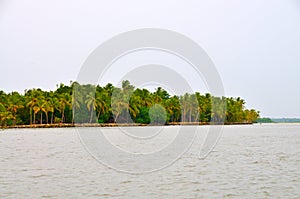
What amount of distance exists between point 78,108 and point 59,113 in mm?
7235

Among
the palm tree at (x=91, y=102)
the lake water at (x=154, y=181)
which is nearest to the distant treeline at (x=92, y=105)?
the palm tree at (x=91, y=102)

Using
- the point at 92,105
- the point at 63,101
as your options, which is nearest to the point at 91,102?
the point at 92,105

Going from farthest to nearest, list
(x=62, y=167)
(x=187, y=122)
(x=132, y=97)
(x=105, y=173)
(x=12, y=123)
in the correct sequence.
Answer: (x=187, y=122) → (x=132, y=97) → (x=12, y=123) → (x=62, y=167) → (x=105, y=173)

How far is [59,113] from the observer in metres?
122

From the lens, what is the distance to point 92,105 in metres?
118

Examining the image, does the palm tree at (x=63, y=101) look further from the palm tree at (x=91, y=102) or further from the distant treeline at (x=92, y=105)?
the palm tree at (x=91, y=102)

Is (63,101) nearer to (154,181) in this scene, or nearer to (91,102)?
(91,102)

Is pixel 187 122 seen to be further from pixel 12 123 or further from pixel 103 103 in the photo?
pixel 12 123

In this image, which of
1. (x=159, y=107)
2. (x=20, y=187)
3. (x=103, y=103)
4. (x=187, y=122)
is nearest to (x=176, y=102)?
(x=159, y=107)

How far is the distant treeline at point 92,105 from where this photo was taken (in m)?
110

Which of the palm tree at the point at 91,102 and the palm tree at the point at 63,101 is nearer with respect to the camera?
the palm tree at the point at 63,101

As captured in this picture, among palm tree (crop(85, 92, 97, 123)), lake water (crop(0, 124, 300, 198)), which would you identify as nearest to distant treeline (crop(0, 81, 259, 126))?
palm tree (crop(85, 92, 97, 123))

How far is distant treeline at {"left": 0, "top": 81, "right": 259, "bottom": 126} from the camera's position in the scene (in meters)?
110

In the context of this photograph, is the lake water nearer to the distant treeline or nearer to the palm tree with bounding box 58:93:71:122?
the distant treeline
